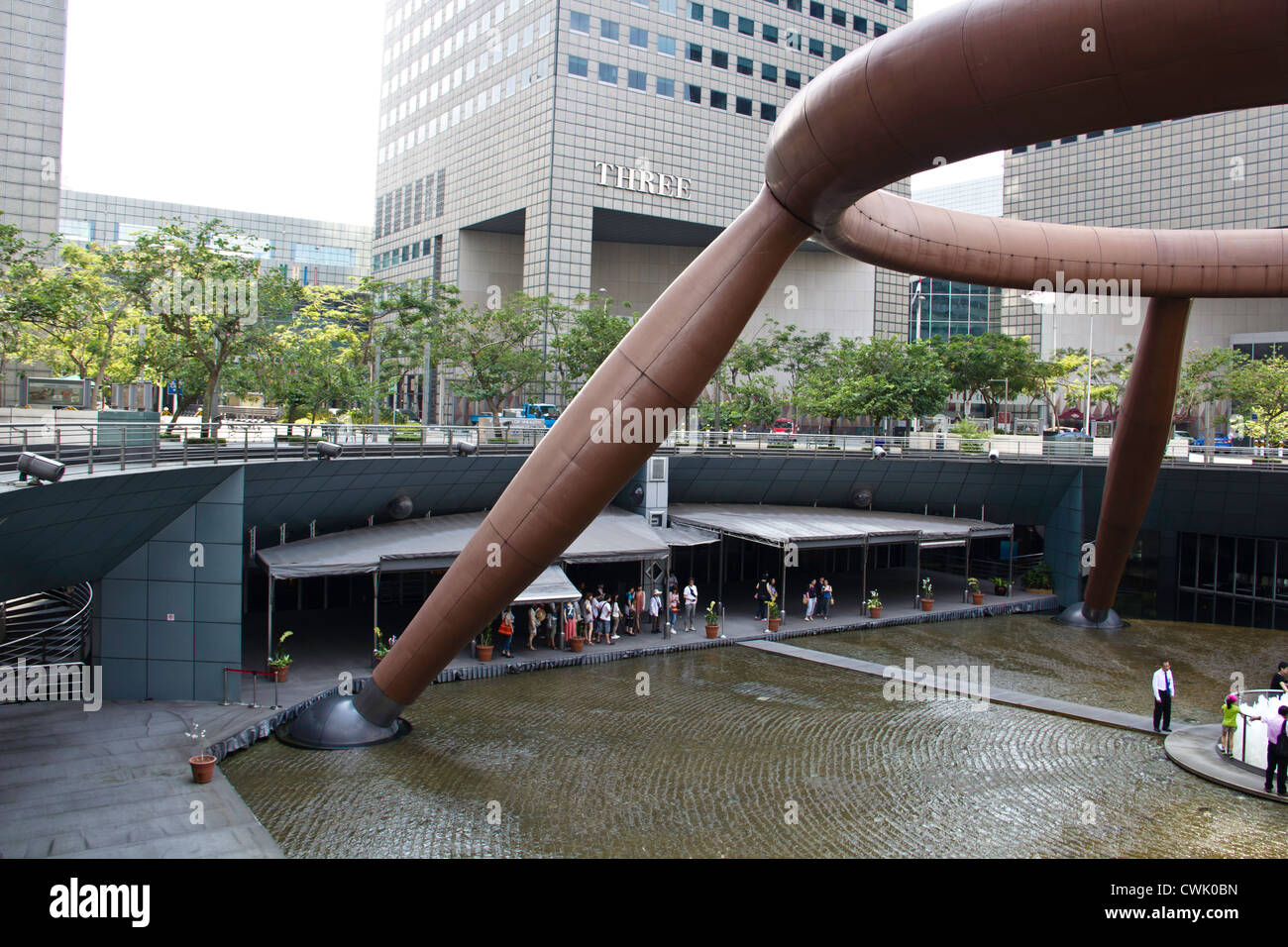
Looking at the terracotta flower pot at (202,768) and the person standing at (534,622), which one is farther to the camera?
the person standing at (534,622)

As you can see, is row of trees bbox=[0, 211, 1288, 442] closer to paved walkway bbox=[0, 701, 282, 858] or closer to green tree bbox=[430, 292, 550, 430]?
green tree bbox=[430, 292, 550, 430]

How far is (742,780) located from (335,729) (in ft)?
26.4

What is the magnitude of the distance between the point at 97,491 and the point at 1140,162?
326 ft

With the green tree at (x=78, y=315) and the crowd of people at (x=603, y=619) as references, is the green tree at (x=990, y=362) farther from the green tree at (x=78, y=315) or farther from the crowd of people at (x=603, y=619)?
the green tree at (x=78, y=315)

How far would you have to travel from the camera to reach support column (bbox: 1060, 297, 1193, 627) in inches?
1006

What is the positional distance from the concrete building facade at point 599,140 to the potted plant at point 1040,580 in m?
32.5

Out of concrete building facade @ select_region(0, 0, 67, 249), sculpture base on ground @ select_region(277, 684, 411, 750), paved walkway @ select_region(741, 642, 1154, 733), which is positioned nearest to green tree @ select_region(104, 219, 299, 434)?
sculpture base on ground @ select_region(277, 684, 411, 750)

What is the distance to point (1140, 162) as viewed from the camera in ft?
292

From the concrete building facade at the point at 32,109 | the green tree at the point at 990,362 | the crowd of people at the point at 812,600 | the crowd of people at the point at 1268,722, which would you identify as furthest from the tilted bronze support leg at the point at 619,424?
the concrete building facade at the point at 32,109

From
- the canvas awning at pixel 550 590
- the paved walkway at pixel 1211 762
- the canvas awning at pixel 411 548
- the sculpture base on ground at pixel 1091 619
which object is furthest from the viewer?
the sculpture base on ground at pixel 1091 619

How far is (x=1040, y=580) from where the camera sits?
119ft

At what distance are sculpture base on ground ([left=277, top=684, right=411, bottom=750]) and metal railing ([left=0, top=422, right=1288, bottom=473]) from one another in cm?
608

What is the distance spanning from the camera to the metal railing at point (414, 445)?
58.6 ft
